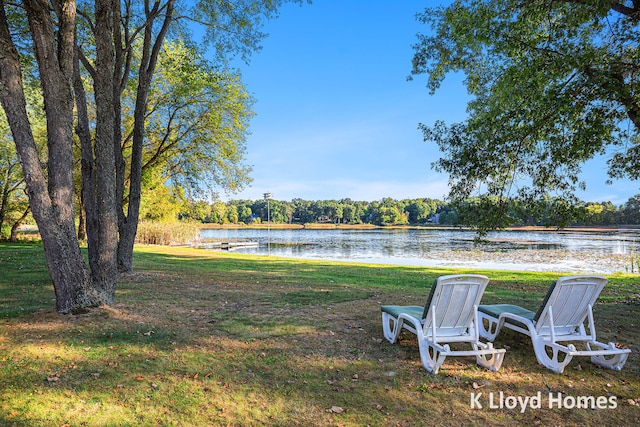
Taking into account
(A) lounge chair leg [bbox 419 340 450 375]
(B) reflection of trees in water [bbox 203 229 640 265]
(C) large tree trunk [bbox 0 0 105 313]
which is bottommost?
(B) reflection of trees in water [bbox 203 229 640 265]

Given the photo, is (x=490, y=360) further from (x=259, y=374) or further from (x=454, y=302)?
(x=259, y=374)

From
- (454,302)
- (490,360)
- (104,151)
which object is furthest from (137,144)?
(490,360)

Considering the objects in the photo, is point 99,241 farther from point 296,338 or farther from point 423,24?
point 423,24

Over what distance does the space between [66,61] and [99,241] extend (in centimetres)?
279

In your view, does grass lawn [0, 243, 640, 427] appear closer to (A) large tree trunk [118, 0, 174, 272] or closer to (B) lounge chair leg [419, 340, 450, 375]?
(B) lounge chair leg [419, 340, 450, 375]

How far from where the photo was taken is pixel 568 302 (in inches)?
159

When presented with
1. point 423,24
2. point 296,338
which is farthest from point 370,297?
point 423,24

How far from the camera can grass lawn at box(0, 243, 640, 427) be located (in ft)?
9.70

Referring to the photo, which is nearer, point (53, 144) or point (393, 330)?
point (393, 330)

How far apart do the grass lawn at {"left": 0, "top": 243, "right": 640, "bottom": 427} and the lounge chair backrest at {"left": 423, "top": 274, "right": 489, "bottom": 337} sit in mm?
394

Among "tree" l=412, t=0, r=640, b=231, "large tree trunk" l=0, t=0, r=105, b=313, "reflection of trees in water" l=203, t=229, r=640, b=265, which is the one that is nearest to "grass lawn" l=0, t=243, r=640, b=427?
"large tree trunk" l=0, t=0, r=105, b=313

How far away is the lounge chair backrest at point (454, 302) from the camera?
381cm

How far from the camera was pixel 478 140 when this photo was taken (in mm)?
6164

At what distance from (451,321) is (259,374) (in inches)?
82.0
